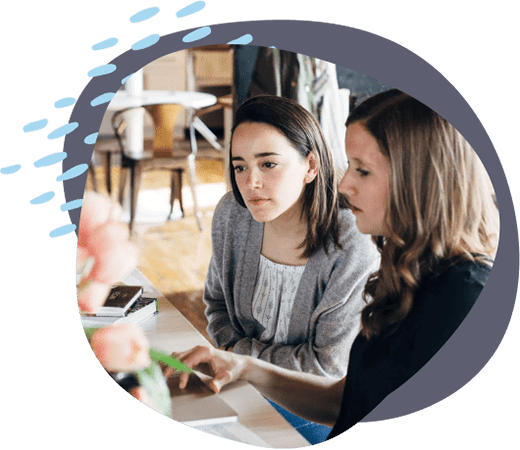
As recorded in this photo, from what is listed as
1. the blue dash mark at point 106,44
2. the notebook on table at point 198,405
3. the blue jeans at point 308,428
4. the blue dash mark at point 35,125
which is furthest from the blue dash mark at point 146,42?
the blue jeans at point 308,428

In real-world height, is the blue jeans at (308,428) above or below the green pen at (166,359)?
below

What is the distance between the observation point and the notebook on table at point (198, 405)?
6.17 ft

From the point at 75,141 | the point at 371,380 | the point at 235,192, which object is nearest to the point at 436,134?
the point at 235,192

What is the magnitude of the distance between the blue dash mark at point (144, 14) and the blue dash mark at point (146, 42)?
0.05 meters

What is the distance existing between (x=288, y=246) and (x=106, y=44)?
0.69 metres

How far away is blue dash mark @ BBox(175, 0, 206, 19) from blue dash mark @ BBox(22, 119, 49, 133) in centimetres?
44

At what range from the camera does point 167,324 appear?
6.31ft

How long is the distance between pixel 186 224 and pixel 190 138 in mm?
220

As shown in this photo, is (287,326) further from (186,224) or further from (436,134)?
(436,134)

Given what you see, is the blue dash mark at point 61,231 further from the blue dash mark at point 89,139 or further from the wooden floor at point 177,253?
the blue dash mark at point 89,139

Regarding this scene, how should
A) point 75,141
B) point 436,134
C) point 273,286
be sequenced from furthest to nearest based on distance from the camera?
1. point 75,141
2. point 273,286
3. point 436,134

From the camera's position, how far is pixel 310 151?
174cm

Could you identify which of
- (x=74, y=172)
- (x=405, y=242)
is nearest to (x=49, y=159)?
(x=74, y=172)

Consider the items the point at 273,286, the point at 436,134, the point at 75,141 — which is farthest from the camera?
the point at 75,141
